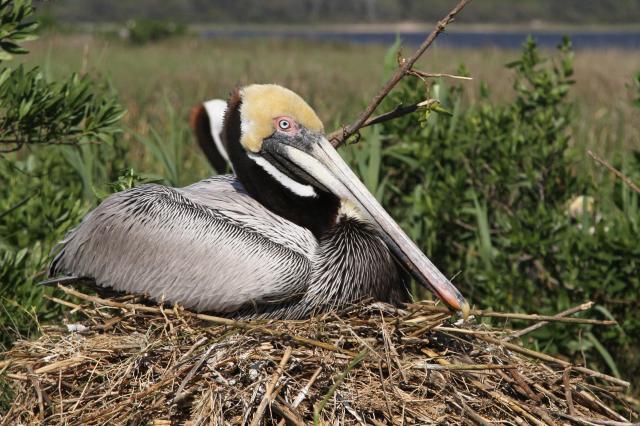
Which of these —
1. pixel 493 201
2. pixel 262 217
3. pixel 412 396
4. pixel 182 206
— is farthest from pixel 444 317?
pixel 493 201

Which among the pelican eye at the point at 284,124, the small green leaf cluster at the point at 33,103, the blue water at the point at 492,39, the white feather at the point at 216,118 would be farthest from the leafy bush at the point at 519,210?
the small green leaf cluster at the point at 33,103

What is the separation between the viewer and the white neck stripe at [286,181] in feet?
12.4

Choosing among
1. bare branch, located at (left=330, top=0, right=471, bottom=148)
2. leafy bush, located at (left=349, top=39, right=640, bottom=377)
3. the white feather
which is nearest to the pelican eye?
bare branch, located at (left=330, top=0, right=471, bottom=148)

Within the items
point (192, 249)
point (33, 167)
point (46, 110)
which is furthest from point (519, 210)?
point (33, 167)

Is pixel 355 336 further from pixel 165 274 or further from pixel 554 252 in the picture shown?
pixel 554 252

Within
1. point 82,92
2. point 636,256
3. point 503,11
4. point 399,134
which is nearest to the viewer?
point 82,92

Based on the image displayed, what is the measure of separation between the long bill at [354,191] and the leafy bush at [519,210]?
48.5 inches

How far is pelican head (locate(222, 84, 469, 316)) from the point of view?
3666 mm

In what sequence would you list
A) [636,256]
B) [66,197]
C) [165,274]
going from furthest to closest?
[66,197]
[636,256]
[165,274]

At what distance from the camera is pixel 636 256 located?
474cm

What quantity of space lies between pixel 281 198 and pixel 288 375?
888 mm

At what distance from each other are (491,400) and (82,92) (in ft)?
7.67

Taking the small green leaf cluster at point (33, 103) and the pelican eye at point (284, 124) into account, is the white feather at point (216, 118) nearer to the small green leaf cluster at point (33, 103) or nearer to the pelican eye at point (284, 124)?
the small green leaf cluster at point (33, 103)

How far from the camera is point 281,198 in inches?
150
